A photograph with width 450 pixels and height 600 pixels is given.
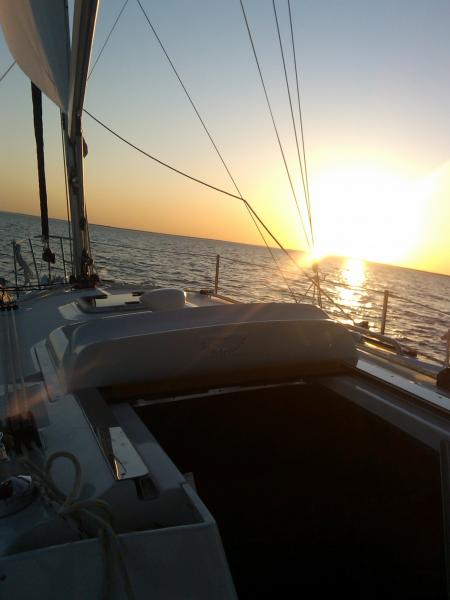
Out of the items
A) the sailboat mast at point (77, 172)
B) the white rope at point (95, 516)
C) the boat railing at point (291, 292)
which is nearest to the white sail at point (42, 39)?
the sailboat mast at point (77, 172)

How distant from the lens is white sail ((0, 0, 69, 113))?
15.2 ft

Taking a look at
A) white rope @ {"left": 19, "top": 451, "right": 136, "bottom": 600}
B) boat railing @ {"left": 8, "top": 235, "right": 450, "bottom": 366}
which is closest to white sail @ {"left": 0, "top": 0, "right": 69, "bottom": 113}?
boat railing @ {"left": 8, "top": 235, "right": 450, "bottom": 366}

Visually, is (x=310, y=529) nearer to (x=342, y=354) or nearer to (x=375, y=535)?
(x=375, y=535)

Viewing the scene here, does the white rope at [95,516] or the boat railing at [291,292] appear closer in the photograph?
the white rope at [95,516]

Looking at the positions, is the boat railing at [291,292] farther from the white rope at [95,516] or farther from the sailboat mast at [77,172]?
the white rope at [95,516]

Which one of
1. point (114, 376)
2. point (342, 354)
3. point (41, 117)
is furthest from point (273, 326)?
point (41, 117)

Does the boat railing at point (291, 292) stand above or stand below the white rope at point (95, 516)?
below

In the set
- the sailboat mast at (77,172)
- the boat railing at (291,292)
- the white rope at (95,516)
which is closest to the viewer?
the white rope at (95,516)

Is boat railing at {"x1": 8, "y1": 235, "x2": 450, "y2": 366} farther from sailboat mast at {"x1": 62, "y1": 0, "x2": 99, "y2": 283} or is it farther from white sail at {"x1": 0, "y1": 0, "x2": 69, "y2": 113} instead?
white sail at {"x1": 0, "y1": 0, "x2": 69, "y2": 113}

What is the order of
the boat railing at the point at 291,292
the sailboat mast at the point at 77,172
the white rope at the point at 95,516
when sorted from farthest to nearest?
the sailboat mast at the point at 77,172
the boat railing at the point at 291,292
the white rope at the point at 95,516

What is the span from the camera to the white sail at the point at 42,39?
182 inches

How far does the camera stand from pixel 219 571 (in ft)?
3.52

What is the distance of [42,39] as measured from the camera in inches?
189

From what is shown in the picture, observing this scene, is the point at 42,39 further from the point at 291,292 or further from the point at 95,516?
the point at 95,516
